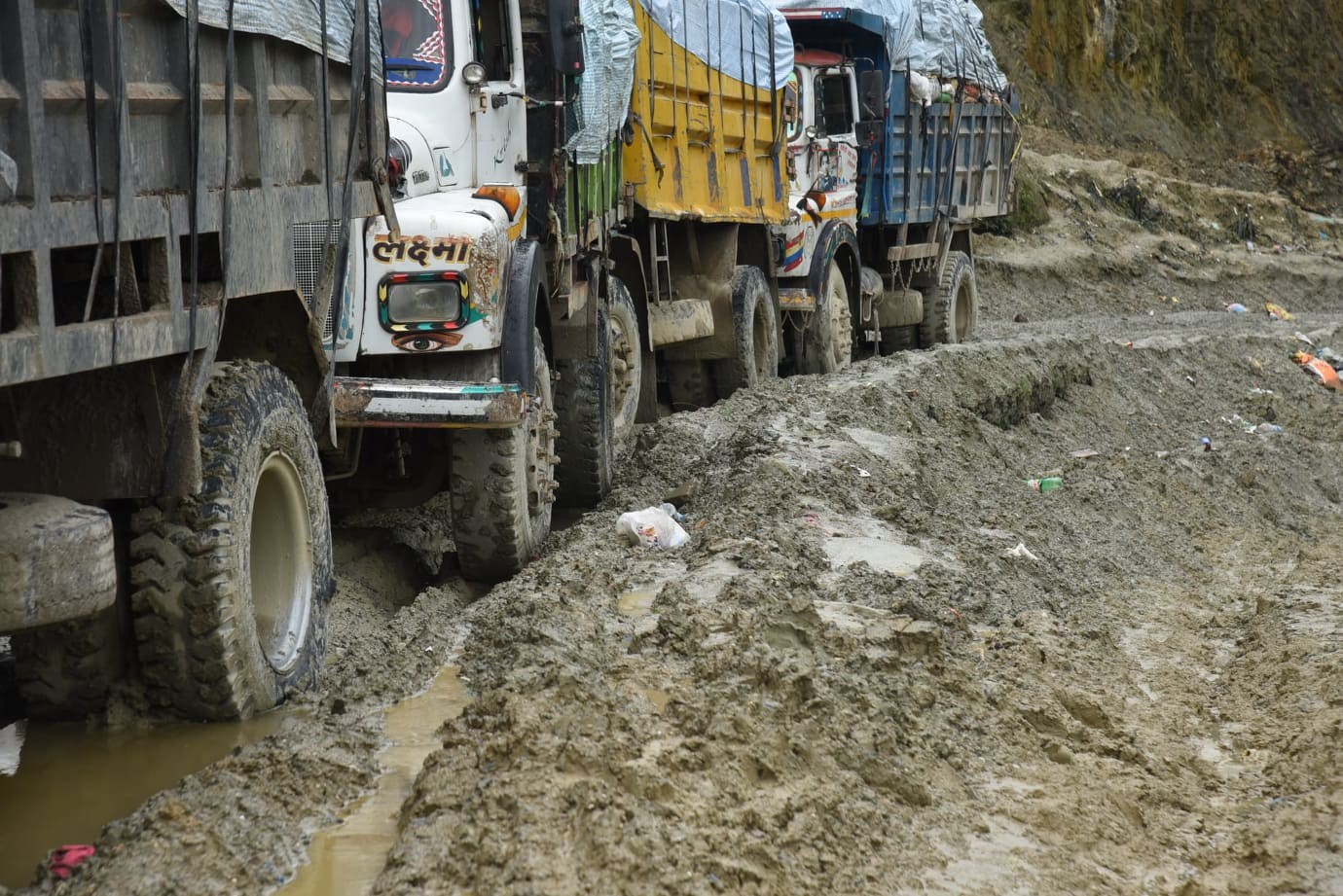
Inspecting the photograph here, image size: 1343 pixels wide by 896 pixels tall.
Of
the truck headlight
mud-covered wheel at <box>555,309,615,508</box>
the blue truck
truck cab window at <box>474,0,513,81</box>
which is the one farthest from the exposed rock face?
the truck headlight

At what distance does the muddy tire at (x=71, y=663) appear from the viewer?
420 cm

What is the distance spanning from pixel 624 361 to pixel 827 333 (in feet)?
14.7

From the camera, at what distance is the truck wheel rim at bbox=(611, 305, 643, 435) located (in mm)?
9367

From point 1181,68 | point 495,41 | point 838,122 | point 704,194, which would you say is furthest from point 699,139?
point 1181,68

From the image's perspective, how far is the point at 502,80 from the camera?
292 inches

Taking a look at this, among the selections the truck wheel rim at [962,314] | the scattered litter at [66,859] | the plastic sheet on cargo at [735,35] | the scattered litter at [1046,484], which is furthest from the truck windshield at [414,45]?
the truck wheel rim at [962,314]

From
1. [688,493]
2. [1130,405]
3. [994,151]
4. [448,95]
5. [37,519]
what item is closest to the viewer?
[37,519]

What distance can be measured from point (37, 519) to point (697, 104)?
790 centimetres

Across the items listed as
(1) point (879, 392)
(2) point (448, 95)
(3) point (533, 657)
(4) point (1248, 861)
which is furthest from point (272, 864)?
(1) point (879, 392)

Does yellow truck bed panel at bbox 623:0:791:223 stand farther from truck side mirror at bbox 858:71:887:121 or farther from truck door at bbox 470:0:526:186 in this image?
truck door at bbox 470:0:526:186

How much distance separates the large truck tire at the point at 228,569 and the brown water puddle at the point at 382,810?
39 centimetres

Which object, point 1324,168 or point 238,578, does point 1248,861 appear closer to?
point 238,578

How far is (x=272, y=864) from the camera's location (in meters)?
3.53

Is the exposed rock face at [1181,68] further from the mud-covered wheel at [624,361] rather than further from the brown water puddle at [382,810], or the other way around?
the brown water puddle at [382,810]
